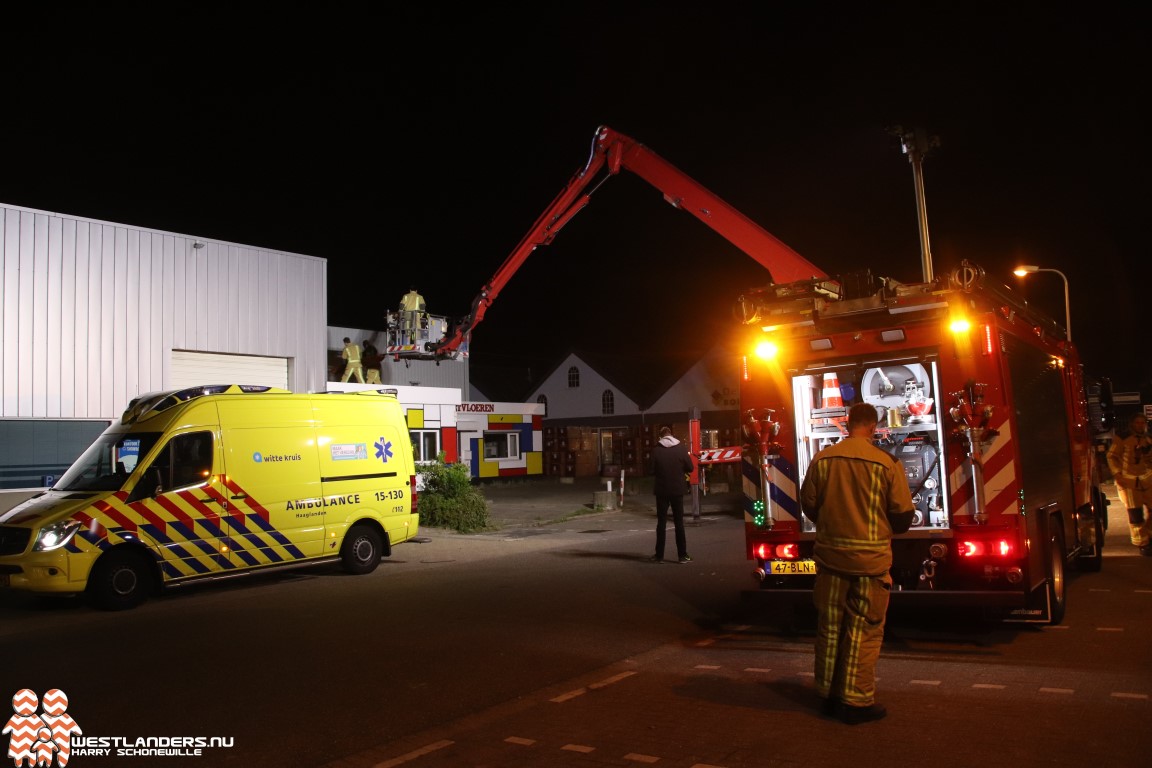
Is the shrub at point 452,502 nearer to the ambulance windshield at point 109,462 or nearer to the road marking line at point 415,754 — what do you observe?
the ambulance windshield at point 109,462

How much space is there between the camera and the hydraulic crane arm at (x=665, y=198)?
13.6 m

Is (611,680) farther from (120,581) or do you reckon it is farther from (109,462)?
(109,462)

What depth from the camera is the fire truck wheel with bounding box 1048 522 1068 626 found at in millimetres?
7339

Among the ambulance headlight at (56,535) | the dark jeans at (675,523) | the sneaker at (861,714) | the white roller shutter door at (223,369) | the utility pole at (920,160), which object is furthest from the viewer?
the white roller shutter door at (223,369)

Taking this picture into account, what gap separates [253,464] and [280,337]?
9.04m

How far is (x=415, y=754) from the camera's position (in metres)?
4.90

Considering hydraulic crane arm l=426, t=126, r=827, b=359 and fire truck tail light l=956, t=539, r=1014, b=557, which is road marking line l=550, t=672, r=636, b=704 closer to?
fire truck tail light l=956, t=539, r=1014, b=557

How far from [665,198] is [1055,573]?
10.0 metres

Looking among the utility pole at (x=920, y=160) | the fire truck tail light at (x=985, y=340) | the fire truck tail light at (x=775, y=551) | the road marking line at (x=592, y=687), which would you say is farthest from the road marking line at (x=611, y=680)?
the utility pole at (x=920, y=160)

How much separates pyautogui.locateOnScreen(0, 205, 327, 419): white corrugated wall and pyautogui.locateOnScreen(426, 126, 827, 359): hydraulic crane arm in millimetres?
6509

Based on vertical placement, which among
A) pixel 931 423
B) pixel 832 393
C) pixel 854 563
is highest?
pixel 832 393

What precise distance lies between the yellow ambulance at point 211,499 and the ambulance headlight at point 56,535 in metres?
0.01

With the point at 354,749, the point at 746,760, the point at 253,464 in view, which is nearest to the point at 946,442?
the point at 746,760

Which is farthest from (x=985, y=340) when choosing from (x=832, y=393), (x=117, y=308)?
(x=117, y=308)
